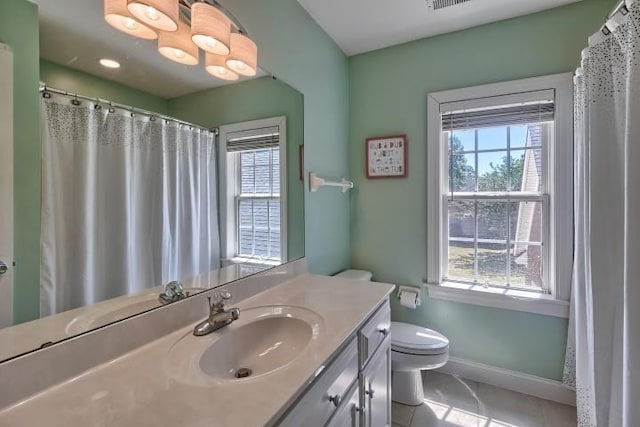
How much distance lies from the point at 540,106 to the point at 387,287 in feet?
4.93

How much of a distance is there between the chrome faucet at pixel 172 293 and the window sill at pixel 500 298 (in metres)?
1.69

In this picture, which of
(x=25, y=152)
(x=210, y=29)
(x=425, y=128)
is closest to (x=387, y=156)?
(x=425, y=128)

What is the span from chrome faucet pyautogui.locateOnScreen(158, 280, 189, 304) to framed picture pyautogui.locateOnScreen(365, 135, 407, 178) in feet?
5.39

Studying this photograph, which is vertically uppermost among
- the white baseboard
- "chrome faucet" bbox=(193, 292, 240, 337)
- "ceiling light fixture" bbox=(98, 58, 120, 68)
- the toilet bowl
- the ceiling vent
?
the ceiling vent

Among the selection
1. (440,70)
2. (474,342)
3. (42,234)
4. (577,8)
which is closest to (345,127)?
(440,70)

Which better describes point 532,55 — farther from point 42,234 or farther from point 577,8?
point 42,234

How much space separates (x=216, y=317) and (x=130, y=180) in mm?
518

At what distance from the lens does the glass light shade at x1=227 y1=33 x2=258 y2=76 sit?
122 centimetres

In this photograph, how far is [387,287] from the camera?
1.46m

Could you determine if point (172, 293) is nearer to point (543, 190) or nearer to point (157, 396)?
point (157, 396)

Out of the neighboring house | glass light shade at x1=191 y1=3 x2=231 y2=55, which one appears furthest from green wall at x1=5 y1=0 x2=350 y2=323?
the neighboring house

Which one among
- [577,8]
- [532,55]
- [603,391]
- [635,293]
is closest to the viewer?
[635,293]

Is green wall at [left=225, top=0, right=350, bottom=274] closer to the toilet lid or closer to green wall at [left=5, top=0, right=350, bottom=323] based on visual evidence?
green wall at [left=5, top=0, right=350, bottom=323]

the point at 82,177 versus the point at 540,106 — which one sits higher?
the point at 540,106
